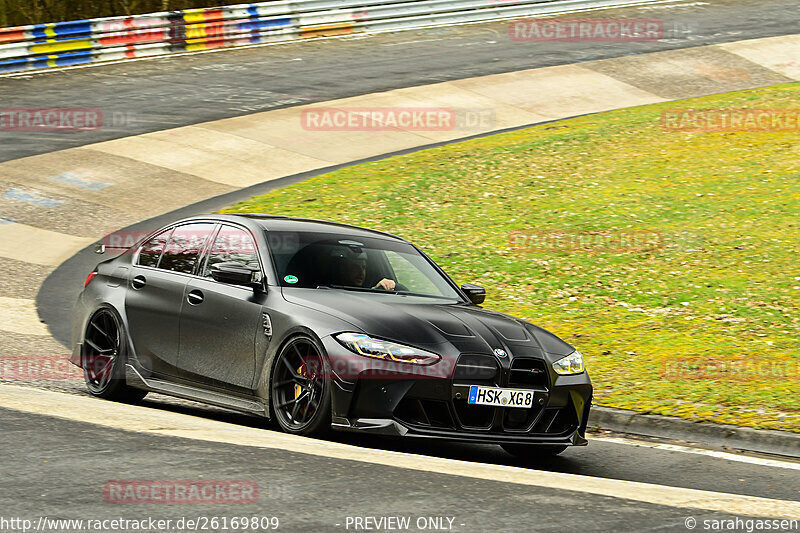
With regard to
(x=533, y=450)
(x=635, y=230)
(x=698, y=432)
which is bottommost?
(x=635, y=230)

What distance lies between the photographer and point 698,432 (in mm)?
8656

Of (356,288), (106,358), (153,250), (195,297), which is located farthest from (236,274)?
(106,358)

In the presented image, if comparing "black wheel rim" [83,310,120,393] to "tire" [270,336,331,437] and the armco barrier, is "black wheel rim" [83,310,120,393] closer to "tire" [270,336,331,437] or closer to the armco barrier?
"tire" [270,336,331,437]

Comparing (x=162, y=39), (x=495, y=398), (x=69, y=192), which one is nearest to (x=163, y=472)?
(x=495, y=398)

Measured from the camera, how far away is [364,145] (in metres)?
22.0

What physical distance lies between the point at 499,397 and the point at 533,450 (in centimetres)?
82

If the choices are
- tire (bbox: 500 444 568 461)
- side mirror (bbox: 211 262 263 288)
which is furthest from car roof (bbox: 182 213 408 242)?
tire (bbox: 500 444 568 461)

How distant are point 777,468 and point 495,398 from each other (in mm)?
2180

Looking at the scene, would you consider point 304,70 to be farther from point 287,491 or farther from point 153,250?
point 287,491

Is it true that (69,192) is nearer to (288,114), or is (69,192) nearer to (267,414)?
(288,114)

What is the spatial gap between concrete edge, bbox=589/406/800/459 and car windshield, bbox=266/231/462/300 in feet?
5.60

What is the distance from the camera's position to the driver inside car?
26.2ft

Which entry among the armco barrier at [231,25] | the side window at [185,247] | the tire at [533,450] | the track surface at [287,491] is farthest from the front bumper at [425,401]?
the armco barrier at [231,25]

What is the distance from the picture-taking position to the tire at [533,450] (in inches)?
294
